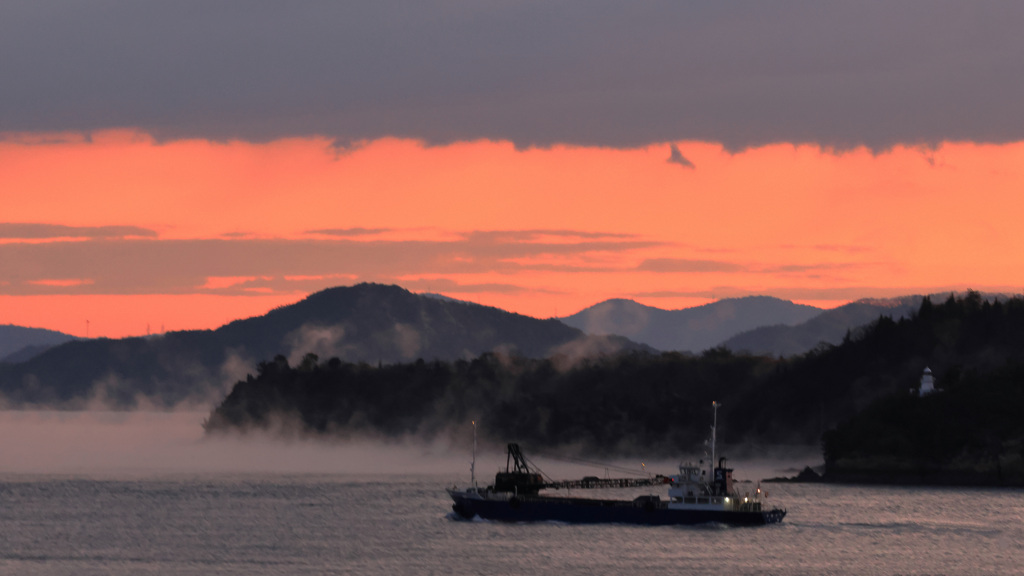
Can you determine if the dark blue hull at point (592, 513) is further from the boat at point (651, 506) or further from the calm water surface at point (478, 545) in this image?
the calm water surface at point (478, 545)

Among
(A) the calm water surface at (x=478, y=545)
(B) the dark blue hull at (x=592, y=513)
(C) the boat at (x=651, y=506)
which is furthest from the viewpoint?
(B) the dark blue hull at (x=592, y=513)

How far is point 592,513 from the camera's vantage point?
179125mm

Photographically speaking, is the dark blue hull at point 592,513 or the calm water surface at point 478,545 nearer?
the calm water surface at point 478,545

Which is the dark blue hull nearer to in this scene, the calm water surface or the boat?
the boat

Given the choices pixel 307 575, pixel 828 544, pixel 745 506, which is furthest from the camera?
pixel 745 506

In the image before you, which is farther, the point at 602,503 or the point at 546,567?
the point at 602,503

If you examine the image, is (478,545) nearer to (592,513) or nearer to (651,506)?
(592,513)

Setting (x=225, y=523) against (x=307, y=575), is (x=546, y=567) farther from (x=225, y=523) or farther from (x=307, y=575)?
(x=225, y=523)

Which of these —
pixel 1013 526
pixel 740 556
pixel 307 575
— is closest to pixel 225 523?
pixel 307 575

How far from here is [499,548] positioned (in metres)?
150

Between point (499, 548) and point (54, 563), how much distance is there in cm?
4159

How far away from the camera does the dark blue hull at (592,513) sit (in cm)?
17488

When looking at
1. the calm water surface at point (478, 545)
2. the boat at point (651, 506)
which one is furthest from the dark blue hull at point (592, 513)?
the calm water surface at point (478, 545)

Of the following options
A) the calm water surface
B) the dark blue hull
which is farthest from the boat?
the calm water surface
